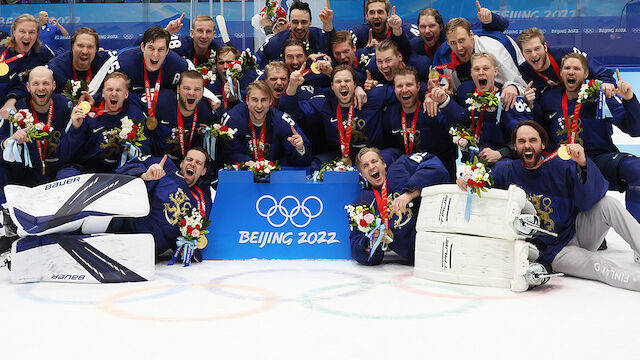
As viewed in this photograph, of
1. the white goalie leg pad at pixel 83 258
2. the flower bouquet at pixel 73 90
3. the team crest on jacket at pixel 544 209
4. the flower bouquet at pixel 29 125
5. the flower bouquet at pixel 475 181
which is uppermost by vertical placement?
the flower bouquet at pixel 73 90

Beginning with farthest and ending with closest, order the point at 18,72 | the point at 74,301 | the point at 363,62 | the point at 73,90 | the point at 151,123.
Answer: the point at 363,62 < the point at 18,72 < the point at 73,90 < the point at 151,123 < the point at 74,301

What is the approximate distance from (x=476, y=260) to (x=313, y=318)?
4.49 ft

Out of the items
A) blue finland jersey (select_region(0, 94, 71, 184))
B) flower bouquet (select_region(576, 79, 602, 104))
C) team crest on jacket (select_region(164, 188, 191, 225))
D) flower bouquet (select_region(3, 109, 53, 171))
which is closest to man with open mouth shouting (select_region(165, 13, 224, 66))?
blue finland jersey (select_region(0, 94, 71, 184))

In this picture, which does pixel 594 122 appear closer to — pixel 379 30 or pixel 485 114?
pixel 485 114

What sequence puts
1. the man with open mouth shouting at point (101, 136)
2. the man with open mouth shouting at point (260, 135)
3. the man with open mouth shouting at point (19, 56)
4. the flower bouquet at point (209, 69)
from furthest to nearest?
1. the flower bouquet at point (209, 69)
2. the man with open mouth shouting at point (19, 56)
3. the man with open mouth shouting at point (260, 135)
4. the man with open mouth shouting at point (101, 136)

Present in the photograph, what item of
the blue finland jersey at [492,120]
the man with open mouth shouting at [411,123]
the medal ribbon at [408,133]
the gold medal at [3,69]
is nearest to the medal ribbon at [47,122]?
the gold medal at [3,69]

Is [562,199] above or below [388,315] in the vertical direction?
above

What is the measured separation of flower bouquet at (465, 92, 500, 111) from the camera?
510 cm

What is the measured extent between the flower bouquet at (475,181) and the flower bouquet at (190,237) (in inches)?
80.8

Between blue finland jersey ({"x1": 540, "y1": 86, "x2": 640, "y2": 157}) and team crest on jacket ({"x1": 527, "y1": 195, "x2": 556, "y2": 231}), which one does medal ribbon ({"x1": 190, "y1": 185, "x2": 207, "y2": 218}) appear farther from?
blue finland jersey ({"x1": 540, "y1": 86, "x2": 640, "y2": 157})

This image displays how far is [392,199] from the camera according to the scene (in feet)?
15.8

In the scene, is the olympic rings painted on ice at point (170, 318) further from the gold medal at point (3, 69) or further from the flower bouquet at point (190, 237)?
the gold medal at point (3, 69)

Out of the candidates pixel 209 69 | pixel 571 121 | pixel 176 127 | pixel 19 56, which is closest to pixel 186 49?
pixel 209 69

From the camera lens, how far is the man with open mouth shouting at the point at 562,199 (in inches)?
169
